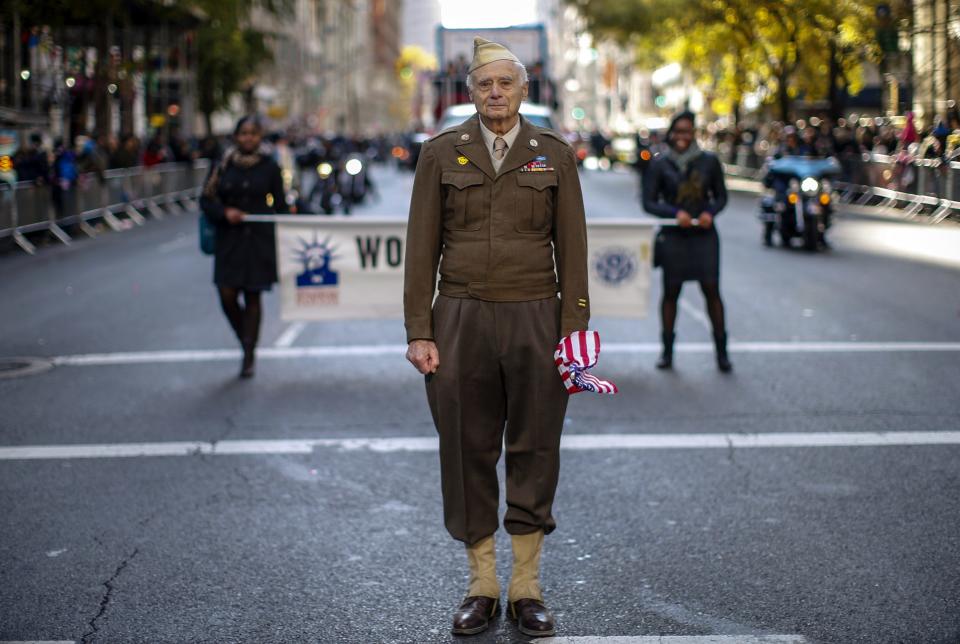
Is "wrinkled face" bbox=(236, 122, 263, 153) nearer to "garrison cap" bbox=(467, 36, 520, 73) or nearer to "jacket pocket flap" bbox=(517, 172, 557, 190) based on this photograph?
"garrison cap" bbox=(467, 36, 520, 73)

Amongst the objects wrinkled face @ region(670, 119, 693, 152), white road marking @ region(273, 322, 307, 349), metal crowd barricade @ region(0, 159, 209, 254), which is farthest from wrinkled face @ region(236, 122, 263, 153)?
metal crowd barricade @ region(0, 159, 209, 254)

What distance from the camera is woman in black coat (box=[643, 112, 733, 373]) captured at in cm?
942

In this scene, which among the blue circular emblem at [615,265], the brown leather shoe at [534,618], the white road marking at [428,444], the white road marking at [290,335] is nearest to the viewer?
the brown leather shoe at [534,618]

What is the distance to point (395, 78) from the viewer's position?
177 meters

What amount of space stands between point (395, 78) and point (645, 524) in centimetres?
17498

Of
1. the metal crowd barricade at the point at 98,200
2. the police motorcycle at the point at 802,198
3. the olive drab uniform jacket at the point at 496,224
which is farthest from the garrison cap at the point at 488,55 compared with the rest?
the metal crowd barricade at the point at 98,200

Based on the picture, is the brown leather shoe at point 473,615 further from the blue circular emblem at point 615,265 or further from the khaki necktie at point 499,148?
the blue circular emblem at point 615,265

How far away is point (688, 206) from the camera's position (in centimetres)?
948

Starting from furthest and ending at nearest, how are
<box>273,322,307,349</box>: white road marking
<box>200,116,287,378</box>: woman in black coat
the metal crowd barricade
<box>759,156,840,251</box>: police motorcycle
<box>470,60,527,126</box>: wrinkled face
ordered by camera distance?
the metal crowd barricade, <box>759,156,840,251</box>: police motorcycle, <box>273,322,307,349</box>: white road marking, <box>200,116,287,378</box>: woman in black coat, <box>470,60,527,126</box>: wrinkled face

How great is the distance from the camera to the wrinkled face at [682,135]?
30.2 ft

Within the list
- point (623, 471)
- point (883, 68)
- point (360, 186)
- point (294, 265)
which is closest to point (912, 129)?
point (883, 68)

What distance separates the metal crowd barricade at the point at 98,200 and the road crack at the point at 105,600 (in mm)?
15935

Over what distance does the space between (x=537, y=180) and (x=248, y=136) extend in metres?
5.21

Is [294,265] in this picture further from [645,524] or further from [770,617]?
[770,617]
